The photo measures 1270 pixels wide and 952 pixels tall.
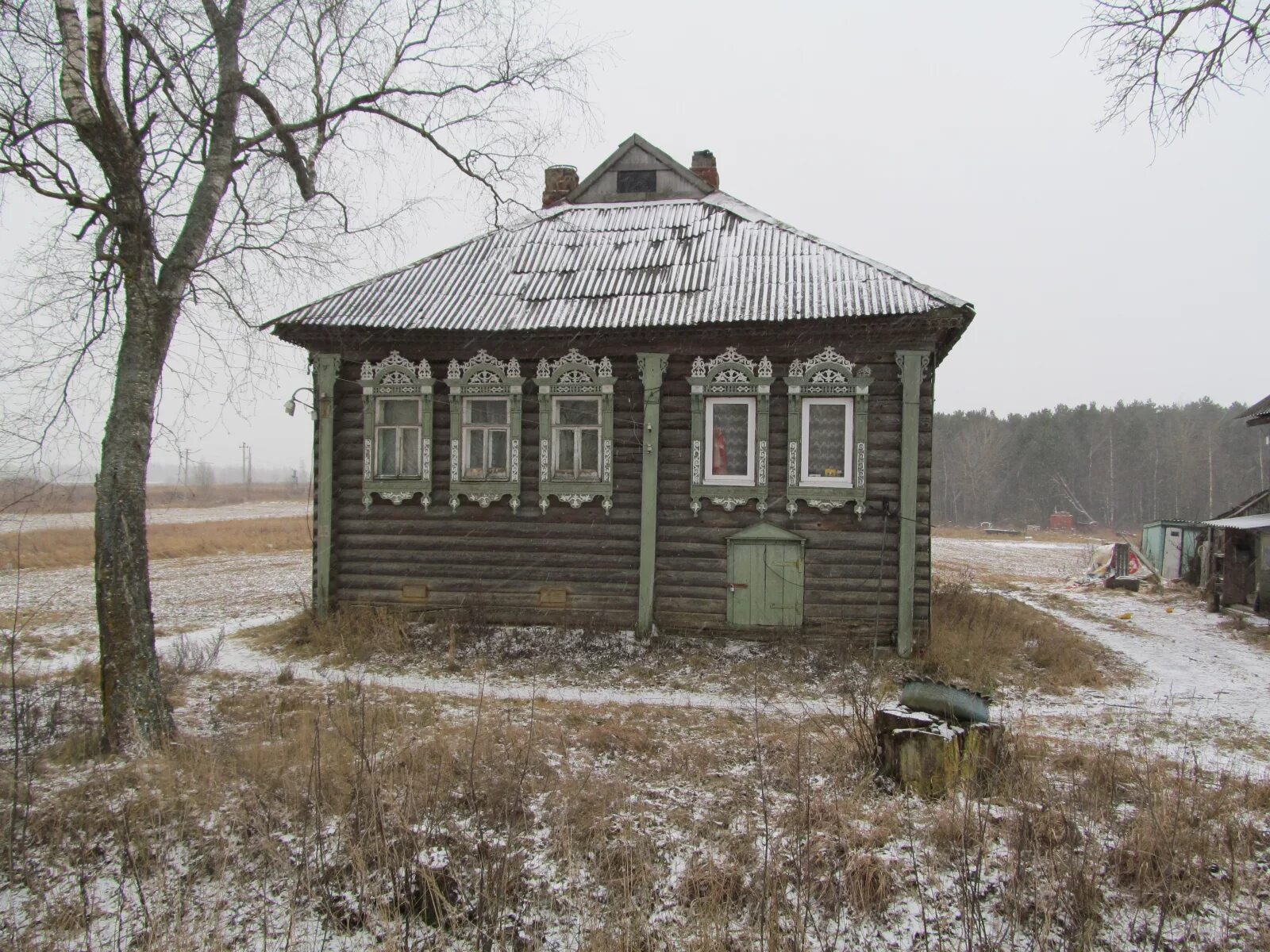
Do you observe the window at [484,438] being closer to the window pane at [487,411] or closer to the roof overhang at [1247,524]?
the window pane at [487,411]

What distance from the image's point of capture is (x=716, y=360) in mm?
9539

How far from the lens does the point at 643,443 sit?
962cm

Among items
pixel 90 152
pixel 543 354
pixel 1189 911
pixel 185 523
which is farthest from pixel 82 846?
pixel 185 523

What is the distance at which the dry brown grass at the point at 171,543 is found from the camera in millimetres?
20969

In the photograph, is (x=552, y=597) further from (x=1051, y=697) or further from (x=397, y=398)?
(x=1051, y=697)

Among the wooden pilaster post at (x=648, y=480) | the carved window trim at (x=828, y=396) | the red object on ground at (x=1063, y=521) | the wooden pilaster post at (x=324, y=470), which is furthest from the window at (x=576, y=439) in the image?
the red object on ground at (x=1063, y=521)

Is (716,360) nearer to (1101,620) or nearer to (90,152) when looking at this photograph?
(90,152)

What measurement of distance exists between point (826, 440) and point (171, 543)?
24291mm

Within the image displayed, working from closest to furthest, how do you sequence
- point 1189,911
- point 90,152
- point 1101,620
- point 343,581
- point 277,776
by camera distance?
point 1189,911
point 277,776
point 90,152
point 343,581
point 1101,620

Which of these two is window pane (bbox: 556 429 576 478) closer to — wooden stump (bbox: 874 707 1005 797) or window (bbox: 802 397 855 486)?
window (bbox: 802 397 855 486)

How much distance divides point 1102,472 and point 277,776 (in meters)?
67.5

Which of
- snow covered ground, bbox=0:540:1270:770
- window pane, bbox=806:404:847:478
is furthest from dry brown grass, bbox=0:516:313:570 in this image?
window pane, bbox=806:404:847:478

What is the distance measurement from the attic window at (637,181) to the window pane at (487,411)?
5166mm

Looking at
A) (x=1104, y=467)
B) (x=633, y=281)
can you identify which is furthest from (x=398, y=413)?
(x=1104, y=467)
